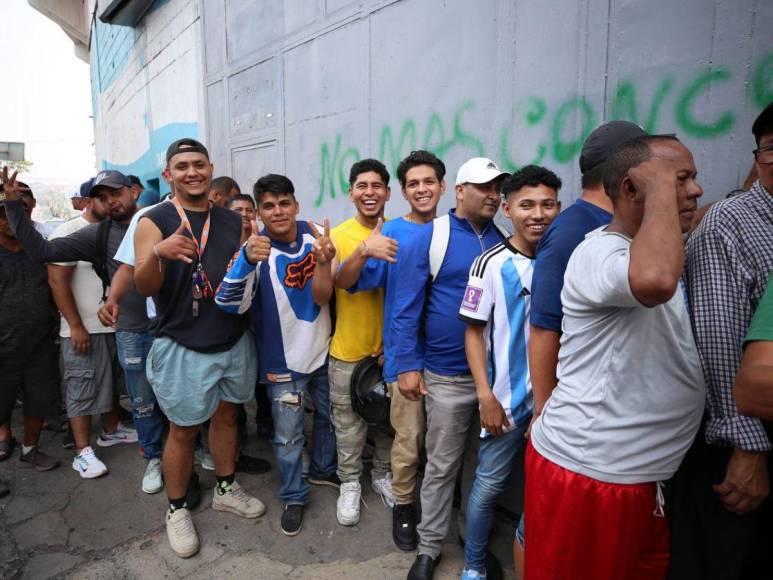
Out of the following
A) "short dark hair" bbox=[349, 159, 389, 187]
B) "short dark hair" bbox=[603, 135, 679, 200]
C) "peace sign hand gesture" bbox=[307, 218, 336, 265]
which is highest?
"short dark hair" bbox=[349, 159, 389, 187]

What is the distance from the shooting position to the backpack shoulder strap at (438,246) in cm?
226

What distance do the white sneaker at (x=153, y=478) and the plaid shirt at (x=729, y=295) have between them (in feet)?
10.2

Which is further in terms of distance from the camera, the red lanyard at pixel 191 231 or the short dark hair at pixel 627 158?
the red lanyard at pixel 191 231

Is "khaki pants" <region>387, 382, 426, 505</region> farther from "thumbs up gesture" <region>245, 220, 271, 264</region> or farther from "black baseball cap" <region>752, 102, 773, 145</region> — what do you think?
"black baseball cap" <region>752, 102, 773, 145</region>

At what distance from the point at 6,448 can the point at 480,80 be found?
4361 mm

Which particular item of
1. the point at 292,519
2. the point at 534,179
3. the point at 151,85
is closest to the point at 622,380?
the point at 534,179

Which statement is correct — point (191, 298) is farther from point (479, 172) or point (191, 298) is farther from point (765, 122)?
point (765, 122)

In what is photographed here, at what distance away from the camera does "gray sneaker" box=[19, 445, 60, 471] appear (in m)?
3.43

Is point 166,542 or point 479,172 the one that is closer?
point 479,172

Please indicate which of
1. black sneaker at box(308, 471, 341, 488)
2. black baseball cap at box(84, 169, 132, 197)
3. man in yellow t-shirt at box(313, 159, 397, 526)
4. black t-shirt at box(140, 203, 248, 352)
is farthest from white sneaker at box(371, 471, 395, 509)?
black baseball cap at box(84, 169, 132, 197)

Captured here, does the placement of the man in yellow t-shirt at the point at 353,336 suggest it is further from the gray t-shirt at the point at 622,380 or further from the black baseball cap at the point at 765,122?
the black baseball cap at the point at 765,122

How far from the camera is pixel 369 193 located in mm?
2814

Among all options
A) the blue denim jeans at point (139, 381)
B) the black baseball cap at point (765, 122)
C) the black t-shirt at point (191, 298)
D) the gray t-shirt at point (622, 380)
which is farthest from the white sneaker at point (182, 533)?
the black baseball cap at point (765, 122)

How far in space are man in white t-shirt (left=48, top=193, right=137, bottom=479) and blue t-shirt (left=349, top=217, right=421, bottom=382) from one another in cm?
205
